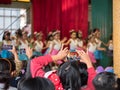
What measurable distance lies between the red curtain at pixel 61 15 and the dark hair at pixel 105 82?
6.96m

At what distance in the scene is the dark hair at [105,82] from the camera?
1611 millimetres

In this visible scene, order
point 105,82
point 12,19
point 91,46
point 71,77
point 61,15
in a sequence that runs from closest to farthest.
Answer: point 105,82 → point 71,77 → point 91,46 → point 61,15 → point 12,19

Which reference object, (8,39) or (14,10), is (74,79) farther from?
(14,10)

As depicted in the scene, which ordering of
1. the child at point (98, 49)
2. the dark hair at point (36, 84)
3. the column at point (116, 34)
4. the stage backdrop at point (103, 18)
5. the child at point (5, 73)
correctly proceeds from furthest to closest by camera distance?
1. the stage backdrop at point (103, 18)
2. the child at point (98, 49)
3. the column at point (116, 34)
4. the child at point (5, 73)
5. the dark hair at point (36, 84)

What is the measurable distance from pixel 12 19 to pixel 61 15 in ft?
8.63

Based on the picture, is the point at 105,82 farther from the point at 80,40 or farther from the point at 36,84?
the point at 80,40

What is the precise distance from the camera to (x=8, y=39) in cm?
769

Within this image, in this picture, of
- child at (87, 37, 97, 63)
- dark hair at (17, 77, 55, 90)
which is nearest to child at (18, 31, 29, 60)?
child at (87, 37, 97, 63)

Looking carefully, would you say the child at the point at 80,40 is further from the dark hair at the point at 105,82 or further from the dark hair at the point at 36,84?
the dark hair at the point at 36,84

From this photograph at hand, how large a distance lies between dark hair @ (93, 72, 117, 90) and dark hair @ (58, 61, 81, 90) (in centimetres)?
13

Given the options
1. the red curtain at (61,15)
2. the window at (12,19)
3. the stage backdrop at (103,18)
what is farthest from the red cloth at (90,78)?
the window at (12,19)

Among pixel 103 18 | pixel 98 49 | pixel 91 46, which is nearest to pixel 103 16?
pixel 103 18

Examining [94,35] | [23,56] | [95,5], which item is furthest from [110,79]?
[95,5]

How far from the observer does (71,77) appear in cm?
174
